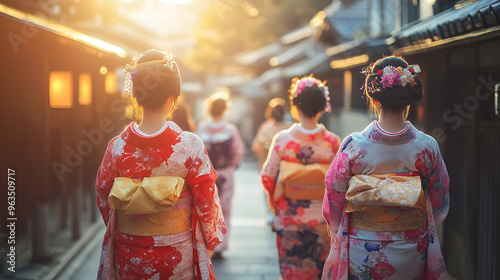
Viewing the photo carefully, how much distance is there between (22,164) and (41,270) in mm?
1552

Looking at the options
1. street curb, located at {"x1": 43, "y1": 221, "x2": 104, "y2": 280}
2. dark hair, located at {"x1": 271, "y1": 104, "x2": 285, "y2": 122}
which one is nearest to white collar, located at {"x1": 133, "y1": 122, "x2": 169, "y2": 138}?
street curb, located at {"x1": 43, "y1": 221, "x2": 104, "y2": 280}

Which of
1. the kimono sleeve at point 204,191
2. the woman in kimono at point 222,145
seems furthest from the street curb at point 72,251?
the kimono sleeve at point 204,191

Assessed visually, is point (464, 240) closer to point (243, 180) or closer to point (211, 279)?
point (211, 279)

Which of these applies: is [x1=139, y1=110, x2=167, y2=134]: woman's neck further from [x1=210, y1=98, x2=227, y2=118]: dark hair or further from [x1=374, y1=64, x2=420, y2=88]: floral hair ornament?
[x1=210, y1=98, x2=227, y2=118]: dark hair

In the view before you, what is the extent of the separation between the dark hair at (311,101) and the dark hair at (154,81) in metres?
1.86

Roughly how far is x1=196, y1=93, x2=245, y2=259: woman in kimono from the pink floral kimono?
152 inches

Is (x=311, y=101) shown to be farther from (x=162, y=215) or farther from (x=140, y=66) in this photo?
(x=162, y=215)

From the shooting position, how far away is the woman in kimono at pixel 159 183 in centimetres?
307

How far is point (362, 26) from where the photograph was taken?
46.6 ft

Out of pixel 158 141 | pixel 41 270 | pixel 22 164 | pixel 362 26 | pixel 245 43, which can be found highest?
pixel 245 43

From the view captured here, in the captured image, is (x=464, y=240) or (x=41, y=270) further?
(x=41, y=270)

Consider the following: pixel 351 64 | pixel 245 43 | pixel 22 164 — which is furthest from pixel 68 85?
pixel 245 43

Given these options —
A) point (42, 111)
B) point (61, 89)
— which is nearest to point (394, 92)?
point (42, 111)

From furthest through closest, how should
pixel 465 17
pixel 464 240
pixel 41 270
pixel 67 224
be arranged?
pixel 67 224
pixel 41 270
pixel 464 240
pixel 465 17
